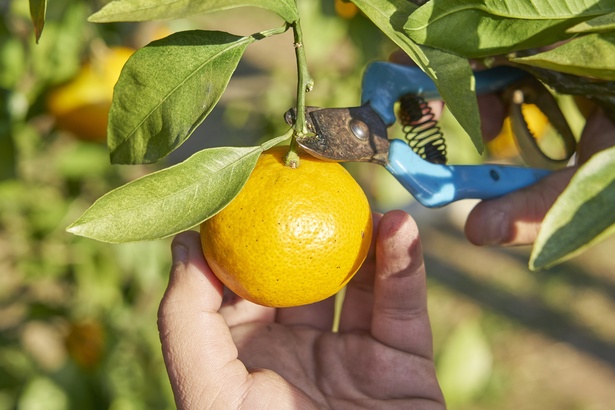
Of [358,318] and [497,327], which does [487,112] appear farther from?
[497,327]

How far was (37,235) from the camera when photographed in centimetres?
180

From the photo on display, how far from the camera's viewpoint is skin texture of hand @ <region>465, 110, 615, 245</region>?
1123 millimetres

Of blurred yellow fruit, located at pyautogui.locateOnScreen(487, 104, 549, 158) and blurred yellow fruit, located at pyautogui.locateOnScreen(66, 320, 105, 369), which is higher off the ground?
blurred yellow fruit, located at pyautogui.locateOnScreen(487, 104, 549, 158)

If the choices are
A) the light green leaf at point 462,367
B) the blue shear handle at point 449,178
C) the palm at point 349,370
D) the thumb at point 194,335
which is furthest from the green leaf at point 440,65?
the light green leaf at point 462,367

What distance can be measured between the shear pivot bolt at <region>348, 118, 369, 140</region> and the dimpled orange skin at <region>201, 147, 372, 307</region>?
4.0 inches

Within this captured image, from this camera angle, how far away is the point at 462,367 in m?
1.74

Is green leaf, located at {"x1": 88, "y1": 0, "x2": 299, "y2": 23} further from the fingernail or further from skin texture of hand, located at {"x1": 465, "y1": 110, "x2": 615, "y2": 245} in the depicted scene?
skin texture of hand, located at {"x1": 465, "y1": 110, "x2": 615, "y2": 245}

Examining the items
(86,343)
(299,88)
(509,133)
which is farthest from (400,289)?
(509,133)

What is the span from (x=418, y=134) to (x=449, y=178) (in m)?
0.10

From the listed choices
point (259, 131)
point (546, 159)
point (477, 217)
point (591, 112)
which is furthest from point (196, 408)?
point (259, 131)

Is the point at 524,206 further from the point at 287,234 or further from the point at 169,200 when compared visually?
the point at 169,200

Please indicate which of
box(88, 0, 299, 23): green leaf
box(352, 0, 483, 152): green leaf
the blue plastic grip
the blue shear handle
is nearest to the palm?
the blue shear handle

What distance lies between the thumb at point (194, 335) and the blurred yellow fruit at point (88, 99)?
658 millimetres

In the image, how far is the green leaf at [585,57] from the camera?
24.7 inches
